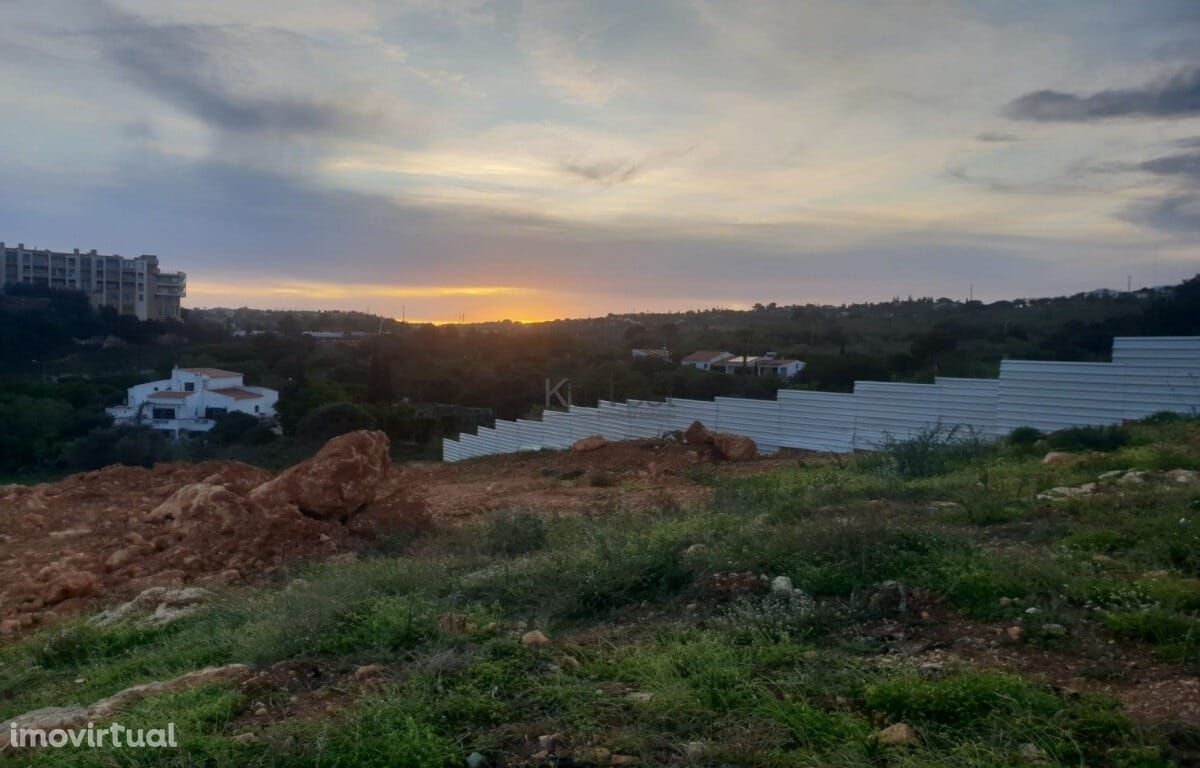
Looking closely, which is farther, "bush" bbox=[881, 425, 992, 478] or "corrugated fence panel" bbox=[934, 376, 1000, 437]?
"corrugated fence panel" bbox=[934, 376, 1000, 437]

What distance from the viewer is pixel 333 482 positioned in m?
11.4

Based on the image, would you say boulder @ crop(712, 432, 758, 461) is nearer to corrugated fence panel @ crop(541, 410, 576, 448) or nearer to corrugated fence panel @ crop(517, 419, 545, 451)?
corrugated fence panel @ crop(541, 410, 576, 448)

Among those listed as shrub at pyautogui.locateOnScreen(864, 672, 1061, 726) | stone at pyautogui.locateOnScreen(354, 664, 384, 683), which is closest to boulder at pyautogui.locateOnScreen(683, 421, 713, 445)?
stone at pyautogui.locateOnScreen(354, 664, 384, 683)

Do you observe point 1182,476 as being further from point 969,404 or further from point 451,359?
point 451,359

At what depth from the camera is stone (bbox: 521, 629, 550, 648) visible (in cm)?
502

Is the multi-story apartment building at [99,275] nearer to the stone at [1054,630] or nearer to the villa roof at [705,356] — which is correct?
the villa roof at [705,356]

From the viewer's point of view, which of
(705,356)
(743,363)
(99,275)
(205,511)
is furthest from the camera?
(99,275)

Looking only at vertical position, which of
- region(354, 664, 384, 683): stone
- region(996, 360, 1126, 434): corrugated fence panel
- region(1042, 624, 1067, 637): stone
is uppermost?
region(996, 360, 1126, 434): corrugated fence panel

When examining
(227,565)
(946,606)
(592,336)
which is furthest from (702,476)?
(592,336)

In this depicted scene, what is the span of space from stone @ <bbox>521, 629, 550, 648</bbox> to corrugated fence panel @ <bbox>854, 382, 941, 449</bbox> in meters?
12.2

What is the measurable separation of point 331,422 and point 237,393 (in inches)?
407

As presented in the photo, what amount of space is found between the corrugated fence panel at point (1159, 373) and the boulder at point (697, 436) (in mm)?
7332

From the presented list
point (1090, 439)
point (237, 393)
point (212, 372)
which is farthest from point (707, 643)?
point (212, 372)

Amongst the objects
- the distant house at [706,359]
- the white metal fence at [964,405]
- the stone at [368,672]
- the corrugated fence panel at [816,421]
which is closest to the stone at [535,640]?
the stone at [368,672]
